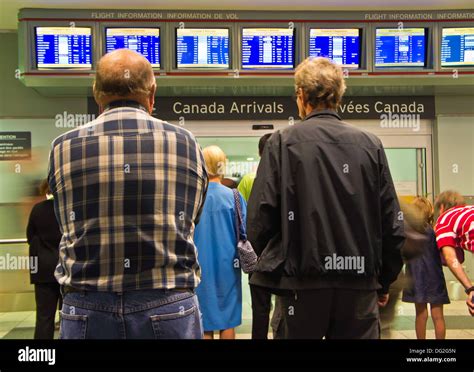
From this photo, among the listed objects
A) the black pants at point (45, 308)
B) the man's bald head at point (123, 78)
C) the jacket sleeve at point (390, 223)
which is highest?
the man's bald head at point (123, 78)

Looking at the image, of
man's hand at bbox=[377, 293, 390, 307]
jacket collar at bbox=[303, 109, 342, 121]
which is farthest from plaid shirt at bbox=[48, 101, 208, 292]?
man's hand at bbox=[377, 293, 390, 307]

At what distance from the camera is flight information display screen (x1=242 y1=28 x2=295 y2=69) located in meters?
5.13

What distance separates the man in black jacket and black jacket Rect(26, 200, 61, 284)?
88.0 inches

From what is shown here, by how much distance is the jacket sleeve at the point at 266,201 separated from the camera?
79.4 inches

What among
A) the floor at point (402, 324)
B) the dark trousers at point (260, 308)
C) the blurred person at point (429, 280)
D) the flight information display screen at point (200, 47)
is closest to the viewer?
the dark trousers at point (260, 308)

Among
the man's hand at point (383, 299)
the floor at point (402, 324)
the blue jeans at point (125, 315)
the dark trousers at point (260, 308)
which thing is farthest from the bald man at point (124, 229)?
the floor at point (402, 324)

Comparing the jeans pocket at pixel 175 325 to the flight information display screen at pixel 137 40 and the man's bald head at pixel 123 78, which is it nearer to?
the man's bald head at pixel 123 78

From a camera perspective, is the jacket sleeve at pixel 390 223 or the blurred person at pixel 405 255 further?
the blurred person at pixel 405 255

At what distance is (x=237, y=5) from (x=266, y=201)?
364cm

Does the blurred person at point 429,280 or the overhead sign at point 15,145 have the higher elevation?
the overhead sign at point 15,145

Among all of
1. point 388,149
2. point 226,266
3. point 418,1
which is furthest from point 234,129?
point 226,266

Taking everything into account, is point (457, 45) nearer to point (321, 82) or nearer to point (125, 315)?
point (321, 82)

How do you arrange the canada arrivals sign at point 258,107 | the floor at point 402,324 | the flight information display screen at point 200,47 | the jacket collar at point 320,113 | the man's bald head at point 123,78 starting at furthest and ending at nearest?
the canada arrivals sign at point 258,107, the flight information display screen at point 200,47, the floor at point 402,324, the jacket collar at point 320,113, the man's bald head at point 123,78

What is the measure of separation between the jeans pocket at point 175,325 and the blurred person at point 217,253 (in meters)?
1.56
